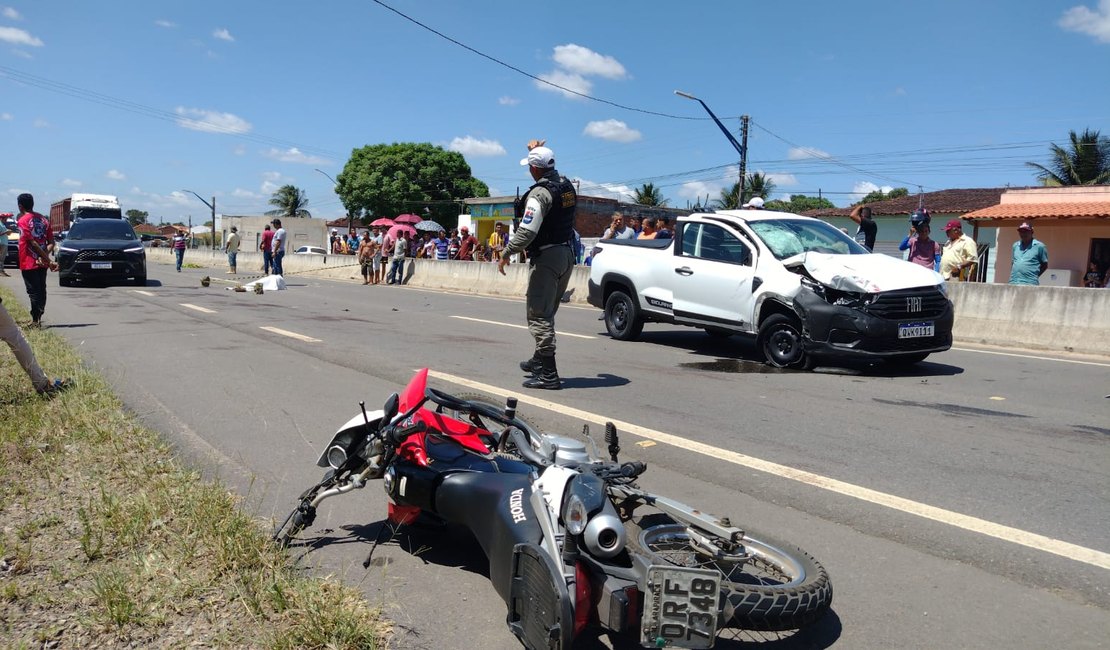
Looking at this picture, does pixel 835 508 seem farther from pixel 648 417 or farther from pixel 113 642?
pixel 113 642

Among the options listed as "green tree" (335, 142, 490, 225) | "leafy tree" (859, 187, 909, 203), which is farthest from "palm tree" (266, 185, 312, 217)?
"leafy tree" (859, 187, 909, 203)

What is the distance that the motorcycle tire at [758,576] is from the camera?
2.41 m

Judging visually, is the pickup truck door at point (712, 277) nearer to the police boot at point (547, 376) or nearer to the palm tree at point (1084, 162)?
the police boot at point (547, 376)

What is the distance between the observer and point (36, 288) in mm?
10977

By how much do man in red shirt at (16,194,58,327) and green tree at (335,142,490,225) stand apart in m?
56.6

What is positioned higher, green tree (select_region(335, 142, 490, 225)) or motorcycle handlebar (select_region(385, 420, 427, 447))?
green tree (select_region(335, 142, 490, 225))

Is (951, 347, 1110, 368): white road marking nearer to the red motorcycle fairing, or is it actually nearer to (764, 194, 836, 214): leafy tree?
the red motorcycle fairing

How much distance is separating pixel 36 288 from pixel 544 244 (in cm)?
806

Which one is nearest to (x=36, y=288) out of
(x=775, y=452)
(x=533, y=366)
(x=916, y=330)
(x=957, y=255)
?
(x=533, y=366)

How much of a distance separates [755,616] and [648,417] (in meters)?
3.77

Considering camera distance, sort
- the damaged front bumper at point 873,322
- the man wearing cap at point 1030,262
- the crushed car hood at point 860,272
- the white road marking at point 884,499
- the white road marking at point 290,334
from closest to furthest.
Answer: the white road marking at point 884,499
the damaged front bumper at point 873,322
the crushed car hood at point 860,272
the white road marking at point 290,334
the man wearing cap at point 1030,262

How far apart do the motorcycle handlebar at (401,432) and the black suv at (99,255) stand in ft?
64.0

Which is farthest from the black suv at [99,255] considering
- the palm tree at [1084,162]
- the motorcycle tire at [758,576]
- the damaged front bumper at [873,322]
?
the palm tree at [1084,162]

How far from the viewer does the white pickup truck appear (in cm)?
815
